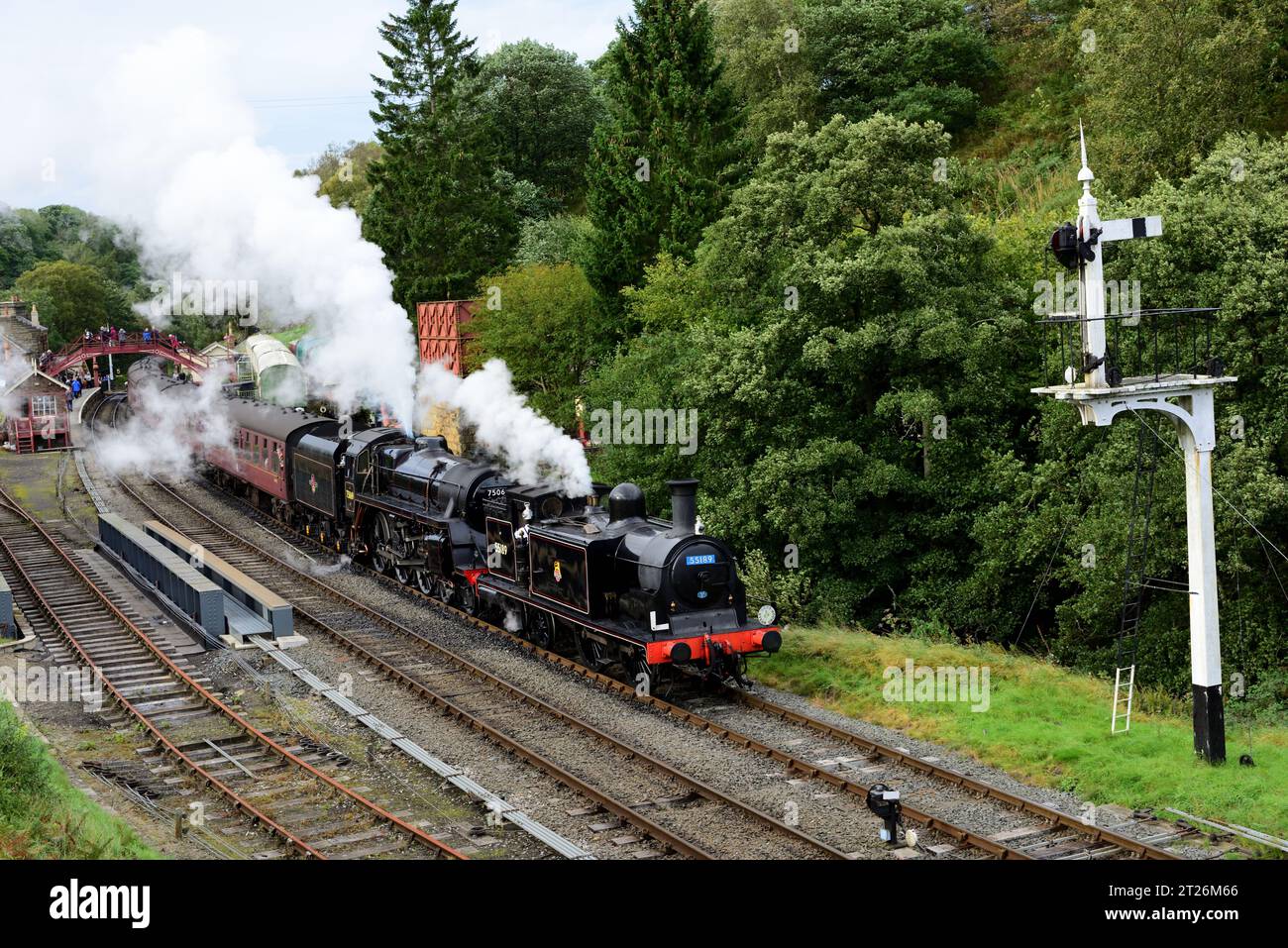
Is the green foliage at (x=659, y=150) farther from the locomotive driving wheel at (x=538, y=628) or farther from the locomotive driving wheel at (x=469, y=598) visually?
the locomotive driving wheel at (x=538, y=628)

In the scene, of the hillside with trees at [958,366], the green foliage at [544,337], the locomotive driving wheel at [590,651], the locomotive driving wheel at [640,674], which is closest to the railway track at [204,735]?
the locomotive driving wheel at [640,674]

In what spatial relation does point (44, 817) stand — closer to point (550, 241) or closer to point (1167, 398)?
point (1167, 398)

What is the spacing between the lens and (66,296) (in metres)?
71.2

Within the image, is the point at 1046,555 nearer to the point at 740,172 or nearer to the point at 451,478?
the point at 451,478

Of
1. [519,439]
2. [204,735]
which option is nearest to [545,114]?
[519,439]

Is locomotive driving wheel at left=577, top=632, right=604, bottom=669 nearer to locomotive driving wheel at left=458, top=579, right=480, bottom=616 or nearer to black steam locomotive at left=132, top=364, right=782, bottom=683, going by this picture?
black steam locomotive at left=132, top=364, right=782, bottom=683

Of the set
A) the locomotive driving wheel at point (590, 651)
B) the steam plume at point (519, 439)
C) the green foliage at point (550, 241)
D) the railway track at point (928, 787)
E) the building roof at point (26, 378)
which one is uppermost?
the green foliage at point (550, 241)

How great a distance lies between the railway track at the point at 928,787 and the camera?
12211mm

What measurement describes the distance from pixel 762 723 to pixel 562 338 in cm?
2396

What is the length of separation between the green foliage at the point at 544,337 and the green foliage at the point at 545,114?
88.3ft

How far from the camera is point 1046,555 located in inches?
939

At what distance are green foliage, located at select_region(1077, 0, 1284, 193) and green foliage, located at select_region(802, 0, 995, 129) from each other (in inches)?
781

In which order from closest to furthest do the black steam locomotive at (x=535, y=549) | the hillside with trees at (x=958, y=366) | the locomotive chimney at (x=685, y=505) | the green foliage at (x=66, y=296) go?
1. the black steam locomotive at (x=535, y=549)
2. the locomotive chimney at (x=685, y=505)
3. the hillside with trees at (x=958, y=366)
4. the green foliage at (x=66, y=296)
